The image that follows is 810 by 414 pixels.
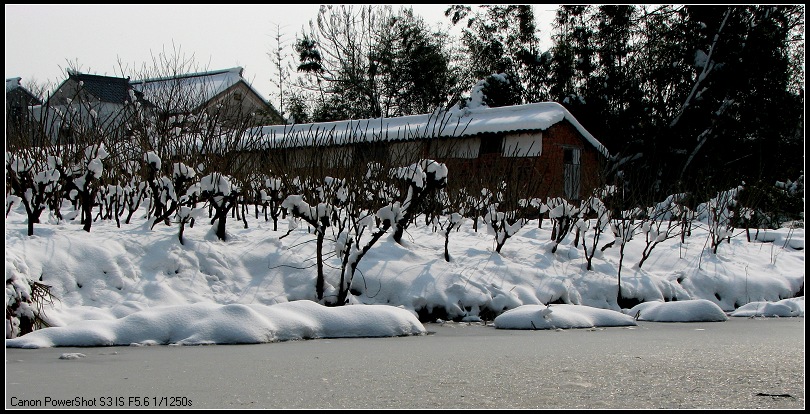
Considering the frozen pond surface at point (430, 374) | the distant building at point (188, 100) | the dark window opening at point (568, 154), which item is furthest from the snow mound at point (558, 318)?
the dark window opening at point (568, 154)

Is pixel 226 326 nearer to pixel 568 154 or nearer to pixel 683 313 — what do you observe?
pixel 683 313

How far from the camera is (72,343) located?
684 cm

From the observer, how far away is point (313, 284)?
9.95 m

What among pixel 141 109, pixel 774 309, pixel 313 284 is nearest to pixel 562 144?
pixel 141 109

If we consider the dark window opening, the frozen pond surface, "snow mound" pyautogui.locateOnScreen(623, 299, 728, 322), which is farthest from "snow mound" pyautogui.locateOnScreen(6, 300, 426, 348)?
the dark window opening

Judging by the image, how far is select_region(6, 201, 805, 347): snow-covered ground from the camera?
741 centimetres

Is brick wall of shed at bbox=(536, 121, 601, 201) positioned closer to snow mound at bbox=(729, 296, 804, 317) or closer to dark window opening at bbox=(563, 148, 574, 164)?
dark window opening at bbox=(563, 148, 574, 164)

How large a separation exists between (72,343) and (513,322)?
158 inches

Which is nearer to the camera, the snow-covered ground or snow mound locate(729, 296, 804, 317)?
the snow-covered ground

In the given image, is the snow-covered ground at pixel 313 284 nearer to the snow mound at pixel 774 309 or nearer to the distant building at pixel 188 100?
the snow mound at pixel 774 309

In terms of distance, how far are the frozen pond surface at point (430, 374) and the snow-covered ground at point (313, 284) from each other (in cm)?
37

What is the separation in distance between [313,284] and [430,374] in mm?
4731

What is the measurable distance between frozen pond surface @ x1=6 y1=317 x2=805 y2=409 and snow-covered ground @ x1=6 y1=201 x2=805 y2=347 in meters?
0.37

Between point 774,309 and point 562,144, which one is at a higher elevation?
point 562,144
